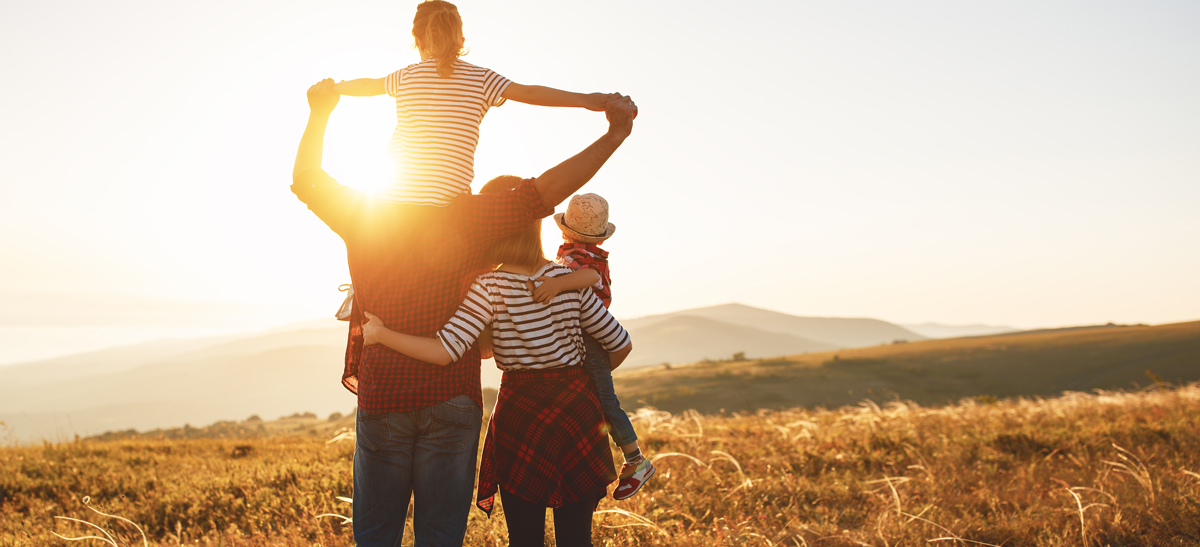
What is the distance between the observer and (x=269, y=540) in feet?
14.7

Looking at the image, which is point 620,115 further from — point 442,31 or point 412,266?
point 412,266

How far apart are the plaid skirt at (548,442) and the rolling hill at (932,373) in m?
35.0

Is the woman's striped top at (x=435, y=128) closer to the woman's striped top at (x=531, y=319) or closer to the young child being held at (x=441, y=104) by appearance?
the young child being held at (x=441, y=104)

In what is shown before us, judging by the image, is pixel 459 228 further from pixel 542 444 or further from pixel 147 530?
pixel 147 530

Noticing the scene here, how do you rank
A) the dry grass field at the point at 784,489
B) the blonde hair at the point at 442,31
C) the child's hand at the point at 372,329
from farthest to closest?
1. the dry grass field at the point at 784,489
2. the blonde hair at the point at 442,31
3. the child's hand at the point at 372,329

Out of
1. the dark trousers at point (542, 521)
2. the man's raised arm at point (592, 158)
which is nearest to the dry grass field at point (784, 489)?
the dark trousers at point (542, 521)

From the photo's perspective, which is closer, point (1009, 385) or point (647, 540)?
point (647, 540)

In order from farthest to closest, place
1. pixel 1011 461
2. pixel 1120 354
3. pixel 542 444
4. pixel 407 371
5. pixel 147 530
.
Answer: pixel 1120 354 → pixel 1011 461 → pixel 147 530 → pixel 542 444 → pixel 407 371

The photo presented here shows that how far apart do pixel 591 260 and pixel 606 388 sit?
0.71 meters

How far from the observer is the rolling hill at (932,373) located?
41781 millimetres

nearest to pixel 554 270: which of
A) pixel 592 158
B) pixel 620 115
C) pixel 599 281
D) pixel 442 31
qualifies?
pixel 599 281

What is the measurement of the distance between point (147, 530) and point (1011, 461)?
28.2ft

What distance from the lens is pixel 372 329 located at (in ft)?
7.80

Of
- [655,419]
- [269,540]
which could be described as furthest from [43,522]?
[655,419]
